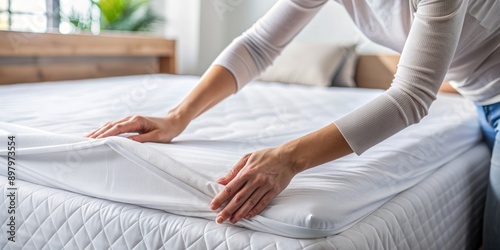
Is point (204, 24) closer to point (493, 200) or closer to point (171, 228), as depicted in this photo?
point (493, 200)

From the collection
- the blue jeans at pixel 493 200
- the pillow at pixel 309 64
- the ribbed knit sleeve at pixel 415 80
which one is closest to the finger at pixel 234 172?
the ribbed knit sleeve at pixel 415 80

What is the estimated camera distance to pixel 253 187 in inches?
34.7

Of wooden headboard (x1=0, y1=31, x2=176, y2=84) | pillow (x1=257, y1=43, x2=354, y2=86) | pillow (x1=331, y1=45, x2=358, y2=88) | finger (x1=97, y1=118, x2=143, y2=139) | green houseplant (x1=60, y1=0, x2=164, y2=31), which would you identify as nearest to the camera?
finger (x1=97, y1=118, x2=143, y2=139)

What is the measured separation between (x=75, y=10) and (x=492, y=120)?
269 centimetres

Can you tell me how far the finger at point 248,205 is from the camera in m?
0.88

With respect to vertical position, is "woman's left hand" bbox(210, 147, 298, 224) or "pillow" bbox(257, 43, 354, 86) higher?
"woman's left hand" bbox(210, 147, 298, 224)

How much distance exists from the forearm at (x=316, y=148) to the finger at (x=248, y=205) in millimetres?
80

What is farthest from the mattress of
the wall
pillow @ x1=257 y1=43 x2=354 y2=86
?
the wall

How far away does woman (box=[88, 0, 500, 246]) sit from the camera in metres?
0.91

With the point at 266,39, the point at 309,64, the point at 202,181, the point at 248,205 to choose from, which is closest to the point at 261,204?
the point at 248,205

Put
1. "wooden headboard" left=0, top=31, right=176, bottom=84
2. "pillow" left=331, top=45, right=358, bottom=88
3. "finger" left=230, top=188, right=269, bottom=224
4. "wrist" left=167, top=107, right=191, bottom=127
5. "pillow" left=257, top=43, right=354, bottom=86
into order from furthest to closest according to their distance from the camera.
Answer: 1. "pillow" left=331, top=45, right=358, bottom=88
2. "pillow" left=257, top=43, right=354, bottom=86
3. "wooden headboard" left=0, top=31, right=176, bottom=84
4. "wrist" left=167, top=107, right=191, bottom=127
5. "finger" left=230, top=188, right=269, bottom=224

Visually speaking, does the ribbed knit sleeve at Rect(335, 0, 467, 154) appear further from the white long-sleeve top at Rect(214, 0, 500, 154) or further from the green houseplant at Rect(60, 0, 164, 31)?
the green houseplant at Rect(60, 0, 164, 31)

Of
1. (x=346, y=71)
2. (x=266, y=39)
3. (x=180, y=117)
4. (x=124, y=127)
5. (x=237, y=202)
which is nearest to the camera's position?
(x=237, y=202)

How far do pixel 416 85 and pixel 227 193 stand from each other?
0.39m
